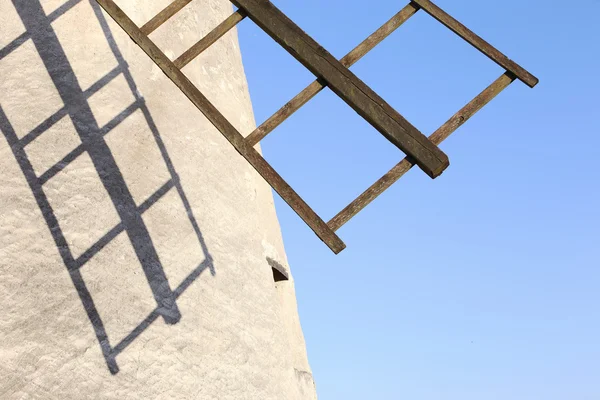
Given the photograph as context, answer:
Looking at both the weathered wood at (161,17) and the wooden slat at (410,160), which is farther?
the weathered wood at (161,17)

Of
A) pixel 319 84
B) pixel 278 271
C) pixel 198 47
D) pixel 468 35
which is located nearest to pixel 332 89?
pixel 319 84

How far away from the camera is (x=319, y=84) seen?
307 centimetres

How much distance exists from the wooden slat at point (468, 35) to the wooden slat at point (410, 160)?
2.6 inches

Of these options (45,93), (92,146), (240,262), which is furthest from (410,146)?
(45,93)

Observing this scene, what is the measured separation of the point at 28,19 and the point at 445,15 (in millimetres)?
1632

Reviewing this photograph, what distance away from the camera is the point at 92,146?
10.5 ft

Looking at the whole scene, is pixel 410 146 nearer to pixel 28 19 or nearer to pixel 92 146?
pixel 92 146

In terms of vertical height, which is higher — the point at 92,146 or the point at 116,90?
the point at 116,90

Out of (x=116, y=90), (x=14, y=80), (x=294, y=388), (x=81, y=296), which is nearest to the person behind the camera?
(x=81, y=296)

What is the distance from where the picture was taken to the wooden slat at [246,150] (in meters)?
2.84

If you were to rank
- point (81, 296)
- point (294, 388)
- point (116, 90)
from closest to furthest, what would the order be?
point (81, 296), point (116, 90), point (294, 388)

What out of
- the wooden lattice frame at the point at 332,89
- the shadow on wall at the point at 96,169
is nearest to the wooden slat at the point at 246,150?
the wooden lattice frame at the point at 332,89

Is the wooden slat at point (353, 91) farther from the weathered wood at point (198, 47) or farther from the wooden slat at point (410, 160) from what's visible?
the weathered wood at point (198, 47)

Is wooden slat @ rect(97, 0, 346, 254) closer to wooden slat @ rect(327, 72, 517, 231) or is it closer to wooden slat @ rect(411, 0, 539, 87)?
wooden slat @ rect(327, 72, 517, 231)
